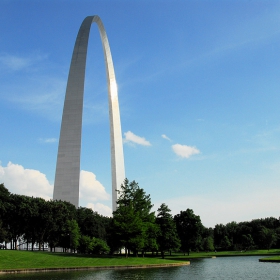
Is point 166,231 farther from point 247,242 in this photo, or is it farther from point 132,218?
point 247,242

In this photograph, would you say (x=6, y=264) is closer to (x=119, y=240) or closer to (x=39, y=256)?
(x=39, y=256)

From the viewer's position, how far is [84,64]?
53.9 metres

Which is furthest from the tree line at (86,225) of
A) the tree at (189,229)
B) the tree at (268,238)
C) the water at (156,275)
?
the tree at (268,238)

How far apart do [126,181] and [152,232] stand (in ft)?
26.5

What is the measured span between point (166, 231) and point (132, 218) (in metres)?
21.0

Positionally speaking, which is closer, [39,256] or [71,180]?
[39,256]

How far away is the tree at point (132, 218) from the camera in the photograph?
163 feet

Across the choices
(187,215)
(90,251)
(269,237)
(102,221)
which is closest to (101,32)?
(90,251)

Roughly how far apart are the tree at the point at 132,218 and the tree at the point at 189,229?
90.2 feet

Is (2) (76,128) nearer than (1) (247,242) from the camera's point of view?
Yes

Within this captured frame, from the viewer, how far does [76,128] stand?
52688 millimetres

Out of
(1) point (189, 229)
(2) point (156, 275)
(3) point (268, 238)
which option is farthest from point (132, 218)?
(3) point (268, 238)

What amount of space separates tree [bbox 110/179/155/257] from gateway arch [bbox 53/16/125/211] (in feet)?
7.69

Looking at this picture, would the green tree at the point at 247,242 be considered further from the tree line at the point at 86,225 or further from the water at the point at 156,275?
the water at the point at 156,275
